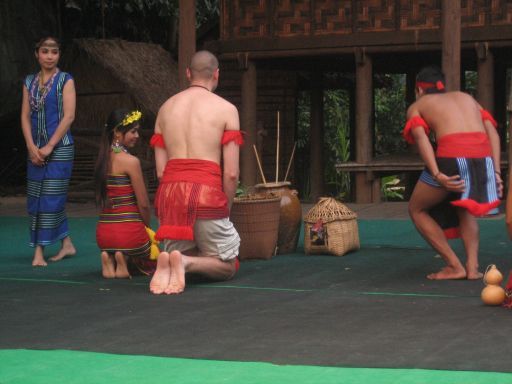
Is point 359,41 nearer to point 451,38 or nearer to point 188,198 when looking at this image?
point 451,38

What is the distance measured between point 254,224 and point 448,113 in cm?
183

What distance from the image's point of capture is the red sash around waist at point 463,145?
6.79 metres

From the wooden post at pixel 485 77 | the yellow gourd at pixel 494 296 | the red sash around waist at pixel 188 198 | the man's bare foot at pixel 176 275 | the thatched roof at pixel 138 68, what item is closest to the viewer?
the yellow gourd at pixel 494 296

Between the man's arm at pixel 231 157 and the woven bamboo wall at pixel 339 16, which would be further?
the woven bamboo wall at pixel 339 16

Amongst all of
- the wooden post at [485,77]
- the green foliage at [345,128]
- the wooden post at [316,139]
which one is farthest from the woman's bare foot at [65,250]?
the green foliage at [345,128]

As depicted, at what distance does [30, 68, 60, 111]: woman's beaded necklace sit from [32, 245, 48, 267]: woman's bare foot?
3.33 ft

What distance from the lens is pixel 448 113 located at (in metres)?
6.84

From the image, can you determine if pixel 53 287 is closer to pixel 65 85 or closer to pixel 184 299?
pixel 184 299

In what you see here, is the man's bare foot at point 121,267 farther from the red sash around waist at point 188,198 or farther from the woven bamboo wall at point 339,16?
the woven bamboo wall at point 339,16

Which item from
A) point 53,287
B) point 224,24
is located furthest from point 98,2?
point 53,287

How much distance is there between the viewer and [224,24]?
1412 cm

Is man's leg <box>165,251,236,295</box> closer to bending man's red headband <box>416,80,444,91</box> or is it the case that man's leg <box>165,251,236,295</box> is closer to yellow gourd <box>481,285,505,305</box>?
bending man's red headband <box>416,80,444,91</box>

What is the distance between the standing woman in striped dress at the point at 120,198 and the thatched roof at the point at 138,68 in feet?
26.8

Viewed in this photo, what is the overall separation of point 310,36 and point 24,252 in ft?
19.5
